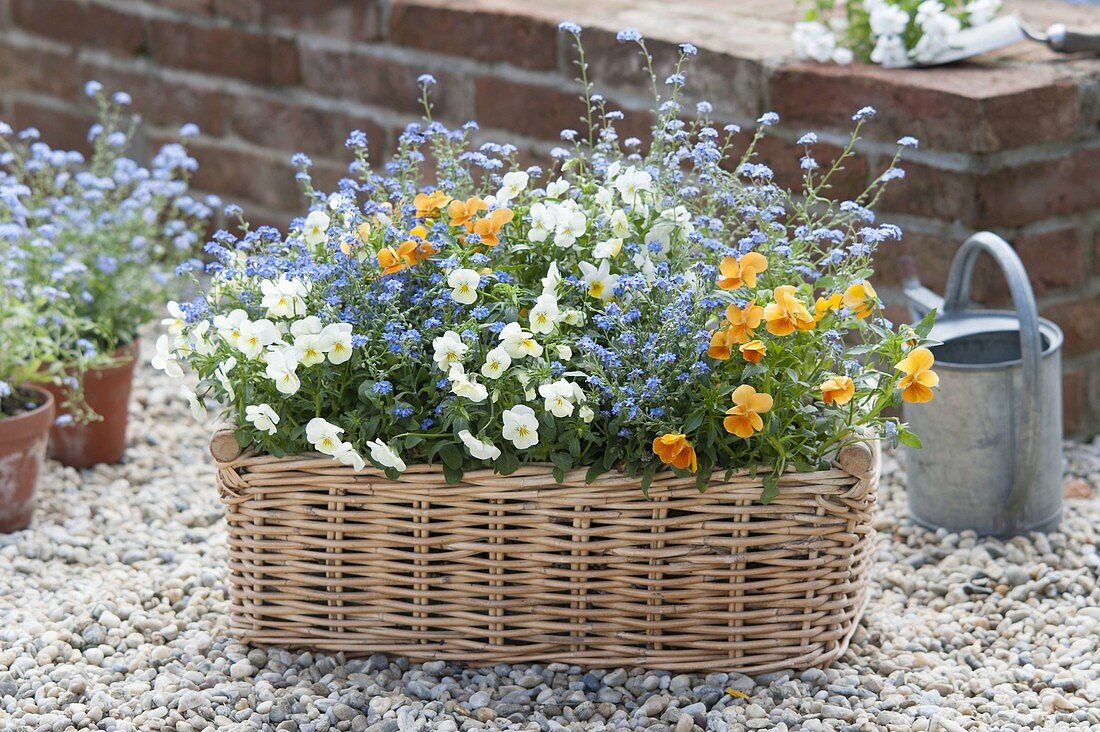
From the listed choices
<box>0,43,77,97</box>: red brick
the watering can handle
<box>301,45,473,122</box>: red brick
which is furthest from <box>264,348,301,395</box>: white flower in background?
<box>0,43,77,97</box>: red brick

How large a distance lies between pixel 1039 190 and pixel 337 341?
5.50 feet

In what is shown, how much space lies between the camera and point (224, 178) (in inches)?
173

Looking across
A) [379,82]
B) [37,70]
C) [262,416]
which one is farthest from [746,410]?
[37,70]

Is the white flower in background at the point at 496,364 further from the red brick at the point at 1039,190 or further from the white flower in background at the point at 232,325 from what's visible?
the red brick at the point at 1039,190

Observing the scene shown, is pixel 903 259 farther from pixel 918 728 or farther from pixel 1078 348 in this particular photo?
pixel 918 728

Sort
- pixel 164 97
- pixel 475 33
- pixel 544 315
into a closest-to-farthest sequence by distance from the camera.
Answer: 1. pixel 544 315
2. pixel 475 33
3. pixel 164 97

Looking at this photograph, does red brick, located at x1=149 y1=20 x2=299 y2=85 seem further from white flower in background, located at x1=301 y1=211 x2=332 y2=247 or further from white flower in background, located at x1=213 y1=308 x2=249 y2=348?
white flower in background, located at x1=213 y1=308 x2=249 y2=348

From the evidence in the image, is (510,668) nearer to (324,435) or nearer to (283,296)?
(324,435)

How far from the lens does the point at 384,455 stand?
202 cm

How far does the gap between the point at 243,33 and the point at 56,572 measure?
1998 millimetres

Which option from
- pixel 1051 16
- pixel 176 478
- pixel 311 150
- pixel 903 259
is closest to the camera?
pixel 903 259

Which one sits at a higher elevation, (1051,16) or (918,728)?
(1051,16)

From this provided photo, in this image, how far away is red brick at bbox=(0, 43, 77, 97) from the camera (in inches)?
182

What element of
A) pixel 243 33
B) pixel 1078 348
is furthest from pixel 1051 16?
pixel 243 33
